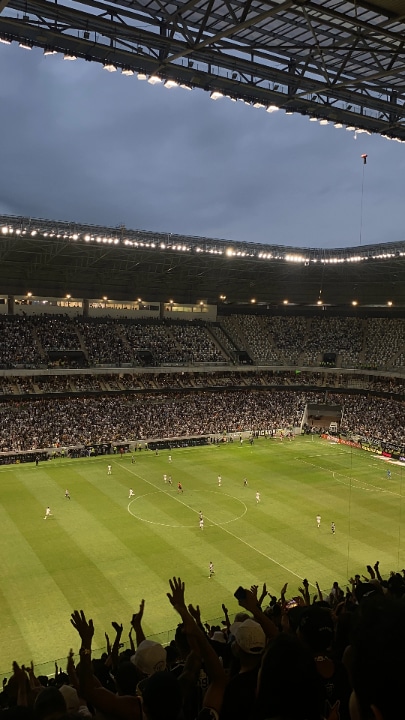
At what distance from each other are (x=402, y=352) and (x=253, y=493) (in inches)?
1386

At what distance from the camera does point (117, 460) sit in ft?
158

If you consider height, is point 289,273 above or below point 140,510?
above

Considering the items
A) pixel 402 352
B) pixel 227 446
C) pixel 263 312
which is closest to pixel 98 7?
pixel 227 446

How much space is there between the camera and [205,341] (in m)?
70.4

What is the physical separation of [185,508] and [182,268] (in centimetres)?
3202

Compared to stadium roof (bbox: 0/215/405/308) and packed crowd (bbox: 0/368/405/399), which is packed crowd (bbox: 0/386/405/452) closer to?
packed crowd (bbox: 0/368/405/399)

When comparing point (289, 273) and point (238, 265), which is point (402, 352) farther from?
point (238, 265)

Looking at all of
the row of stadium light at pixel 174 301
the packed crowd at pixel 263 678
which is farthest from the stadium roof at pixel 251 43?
the row of stadium light at pixel 174 301

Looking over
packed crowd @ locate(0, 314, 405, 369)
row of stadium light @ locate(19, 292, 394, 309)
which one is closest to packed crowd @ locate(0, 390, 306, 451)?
packed crowd @ locate(0, 314, 405, 369)

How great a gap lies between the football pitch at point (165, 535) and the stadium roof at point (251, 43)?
16.8m

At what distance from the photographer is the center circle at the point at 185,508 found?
3356 cm

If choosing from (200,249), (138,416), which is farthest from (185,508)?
(200,249)

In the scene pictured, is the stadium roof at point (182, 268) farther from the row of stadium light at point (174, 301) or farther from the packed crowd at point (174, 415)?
the packed crowd at point (174, 415)

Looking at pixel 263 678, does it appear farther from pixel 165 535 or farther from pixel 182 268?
pixel 182 268
